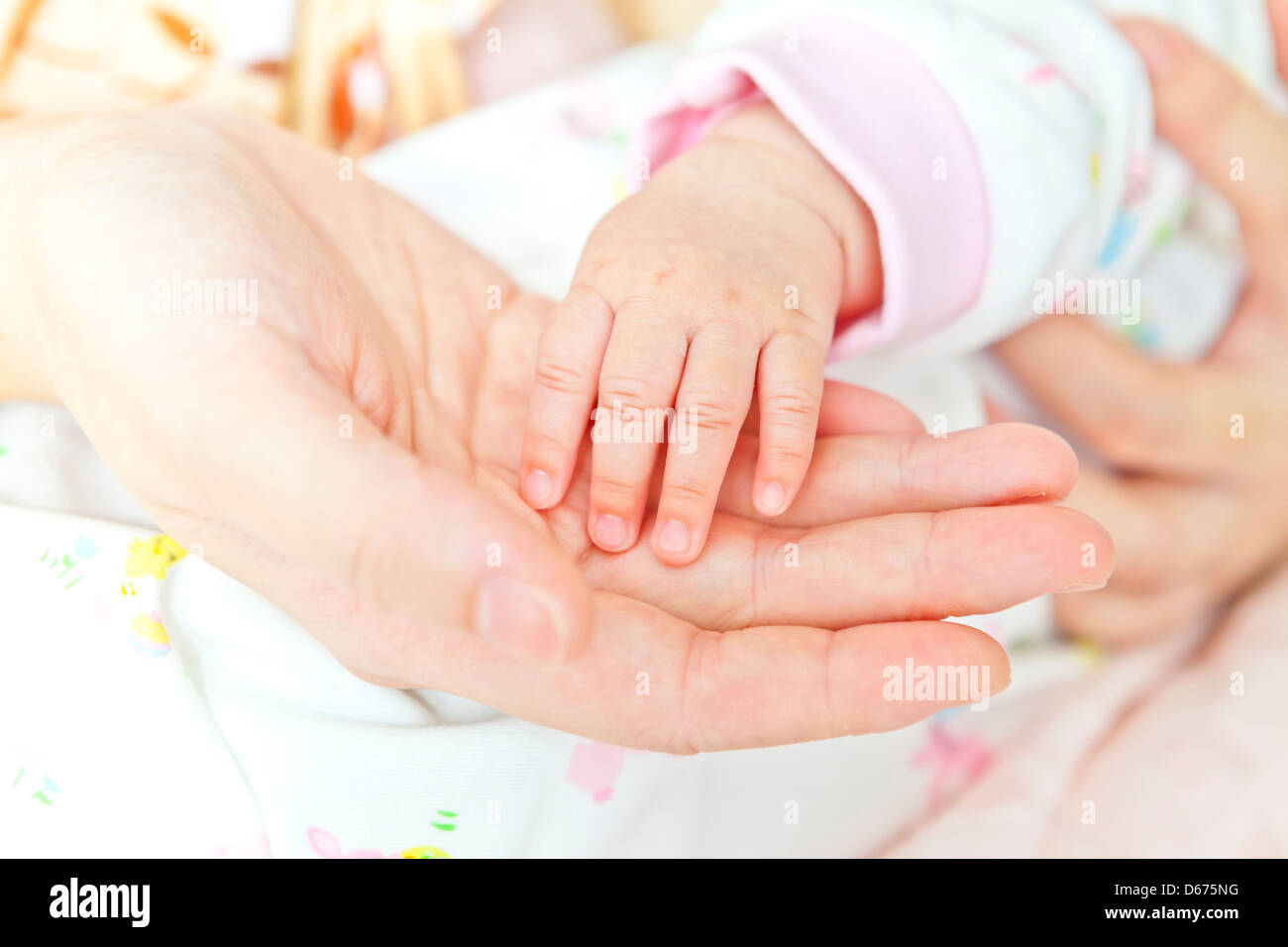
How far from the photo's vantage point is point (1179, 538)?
3.49 feet

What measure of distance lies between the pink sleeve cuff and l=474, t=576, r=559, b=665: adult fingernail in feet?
1.69

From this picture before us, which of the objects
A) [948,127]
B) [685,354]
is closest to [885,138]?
[948,127]

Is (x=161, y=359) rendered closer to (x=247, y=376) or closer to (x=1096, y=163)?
(x=247, y=376)

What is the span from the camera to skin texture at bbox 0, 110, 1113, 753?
54cm

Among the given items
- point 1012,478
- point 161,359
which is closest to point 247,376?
point 161,359

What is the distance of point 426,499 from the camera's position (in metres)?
0.52

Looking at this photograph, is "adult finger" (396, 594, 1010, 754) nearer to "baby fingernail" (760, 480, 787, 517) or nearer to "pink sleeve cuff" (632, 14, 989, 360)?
"baby fingernail" (760, 480, 787, 517)

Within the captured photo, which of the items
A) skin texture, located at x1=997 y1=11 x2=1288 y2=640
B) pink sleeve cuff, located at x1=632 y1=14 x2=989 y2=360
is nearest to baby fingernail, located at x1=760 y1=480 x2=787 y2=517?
pink sleeve cuff, located at x1=632 y1=14 x2=989 y2=360

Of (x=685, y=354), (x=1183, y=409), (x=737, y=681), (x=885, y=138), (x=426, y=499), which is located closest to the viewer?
(x=426, y=499)

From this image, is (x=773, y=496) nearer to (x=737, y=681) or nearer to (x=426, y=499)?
(x=737, y=681)

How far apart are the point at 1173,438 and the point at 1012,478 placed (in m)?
0.47

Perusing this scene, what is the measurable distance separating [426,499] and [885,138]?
2.05 feet

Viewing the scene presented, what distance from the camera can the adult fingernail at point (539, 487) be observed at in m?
0.70
